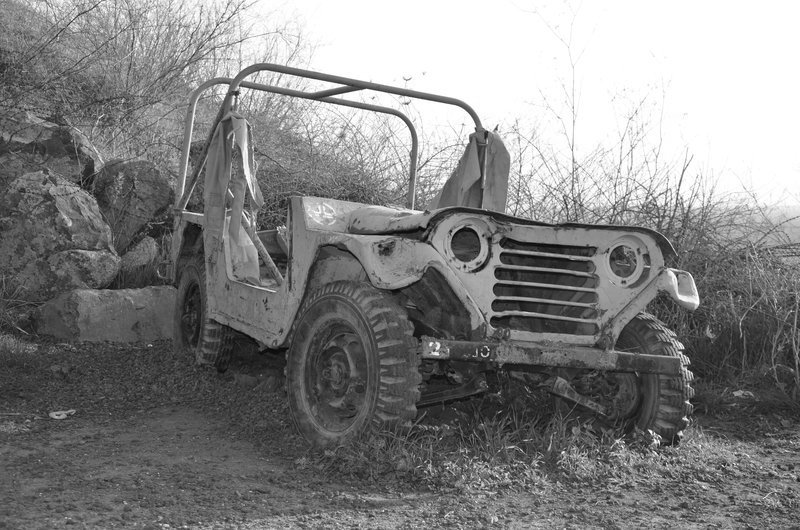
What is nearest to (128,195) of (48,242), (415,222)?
(48,242)

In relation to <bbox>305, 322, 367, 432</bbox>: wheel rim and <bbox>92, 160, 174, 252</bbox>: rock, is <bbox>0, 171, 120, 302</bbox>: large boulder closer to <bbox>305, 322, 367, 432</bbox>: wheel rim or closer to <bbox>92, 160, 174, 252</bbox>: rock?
<bbox>92, 160, 174, 252</bbox>: rock

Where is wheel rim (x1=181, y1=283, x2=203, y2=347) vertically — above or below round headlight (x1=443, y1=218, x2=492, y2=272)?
below

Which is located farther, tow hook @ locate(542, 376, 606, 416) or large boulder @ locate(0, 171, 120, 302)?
large boulder @ locate(0, 171, 120, 302)

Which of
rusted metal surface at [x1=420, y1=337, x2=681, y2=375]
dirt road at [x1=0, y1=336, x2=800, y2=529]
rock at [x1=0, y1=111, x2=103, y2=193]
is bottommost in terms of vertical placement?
dirt road at [x1=0, y1=336, x2=800, y2=529]

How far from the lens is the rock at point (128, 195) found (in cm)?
726

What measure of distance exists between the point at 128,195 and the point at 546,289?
15.4 feet

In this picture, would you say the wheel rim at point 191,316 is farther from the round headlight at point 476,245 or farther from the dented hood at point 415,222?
the round headlight at point 476,245

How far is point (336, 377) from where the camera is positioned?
12.2 ft

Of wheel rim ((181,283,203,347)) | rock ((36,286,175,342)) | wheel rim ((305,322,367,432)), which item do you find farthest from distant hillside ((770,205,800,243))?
rock ((36,286,175,342))

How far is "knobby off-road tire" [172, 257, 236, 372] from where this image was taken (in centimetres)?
519

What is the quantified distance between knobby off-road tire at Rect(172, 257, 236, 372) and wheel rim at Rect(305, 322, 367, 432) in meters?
1.52

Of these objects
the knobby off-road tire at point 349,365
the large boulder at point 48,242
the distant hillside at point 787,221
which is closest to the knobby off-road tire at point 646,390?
the knobby off-road tire at point 349,365

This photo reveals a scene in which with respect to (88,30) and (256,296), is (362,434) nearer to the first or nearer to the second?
(256,296)

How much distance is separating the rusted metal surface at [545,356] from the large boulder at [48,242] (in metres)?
4.01
